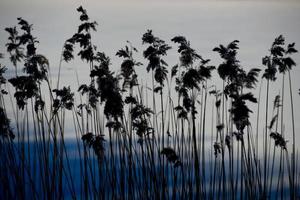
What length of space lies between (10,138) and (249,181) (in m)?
2.34

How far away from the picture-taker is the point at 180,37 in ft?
9.71

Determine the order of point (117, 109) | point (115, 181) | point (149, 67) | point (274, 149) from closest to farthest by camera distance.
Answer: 1. point (117, 109)
2. point (149, 67)
3. point (115, 181)
4. point (274, 149)

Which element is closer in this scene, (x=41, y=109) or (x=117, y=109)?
(x=117, y=109)

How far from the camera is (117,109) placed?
236 cm

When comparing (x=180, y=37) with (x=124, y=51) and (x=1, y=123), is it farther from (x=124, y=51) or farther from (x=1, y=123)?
(x=1, y=123)

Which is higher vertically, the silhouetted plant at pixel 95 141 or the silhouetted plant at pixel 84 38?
the silhouetted plant at pixel 84 38

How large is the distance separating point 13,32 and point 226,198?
2599 mm

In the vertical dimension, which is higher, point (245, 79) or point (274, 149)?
point (245, 79)

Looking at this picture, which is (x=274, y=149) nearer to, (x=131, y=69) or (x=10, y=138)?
(x=131, y=69)

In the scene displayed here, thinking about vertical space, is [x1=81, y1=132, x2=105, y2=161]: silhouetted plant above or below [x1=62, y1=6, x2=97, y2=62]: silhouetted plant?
below

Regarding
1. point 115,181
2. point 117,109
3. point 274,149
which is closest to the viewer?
point 117,109

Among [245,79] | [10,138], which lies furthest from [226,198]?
[10,138]

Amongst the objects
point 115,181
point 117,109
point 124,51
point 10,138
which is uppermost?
point 124,51

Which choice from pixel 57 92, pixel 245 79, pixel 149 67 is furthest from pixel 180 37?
pixel 57 92
